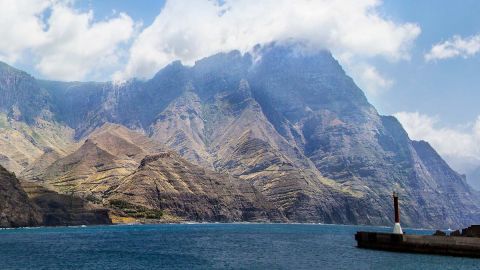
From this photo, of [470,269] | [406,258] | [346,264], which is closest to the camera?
[470,269]

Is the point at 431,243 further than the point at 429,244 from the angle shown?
No

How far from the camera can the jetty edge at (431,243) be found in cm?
13750

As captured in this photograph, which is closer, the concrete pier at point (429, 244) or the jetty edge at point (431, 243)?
the concrete pier at point (429, 244)

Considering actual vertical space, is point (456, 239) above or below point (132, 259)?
above

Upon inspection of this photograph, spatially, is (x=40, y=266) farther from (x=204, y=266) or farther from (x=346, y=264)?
(x=346, y=264)

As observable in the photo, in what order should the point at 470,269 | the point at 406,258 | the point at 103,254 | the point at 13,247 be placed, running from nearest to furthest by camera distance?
1. the point at 470,269
2. the point at 406,258
3. the point at 103,254
4. the point at 13,247

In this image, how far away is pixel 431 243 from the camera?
479 feet

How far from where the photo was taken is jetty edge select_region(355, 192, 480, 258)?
137500mm

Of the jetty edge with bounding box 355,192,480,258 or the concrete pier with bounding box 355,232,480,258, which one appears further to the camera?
the jetty edge with bounding box 355,192,480,258

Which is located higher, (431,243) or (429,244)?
(431,243)

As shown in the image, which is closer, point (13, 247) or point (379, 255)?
point (379, 255)

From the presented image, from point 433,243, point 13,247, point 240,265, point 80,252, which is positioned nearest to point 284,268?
point 240,265

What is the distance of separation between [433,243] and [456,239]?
6214 mm

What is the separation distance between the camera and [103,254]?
144m
